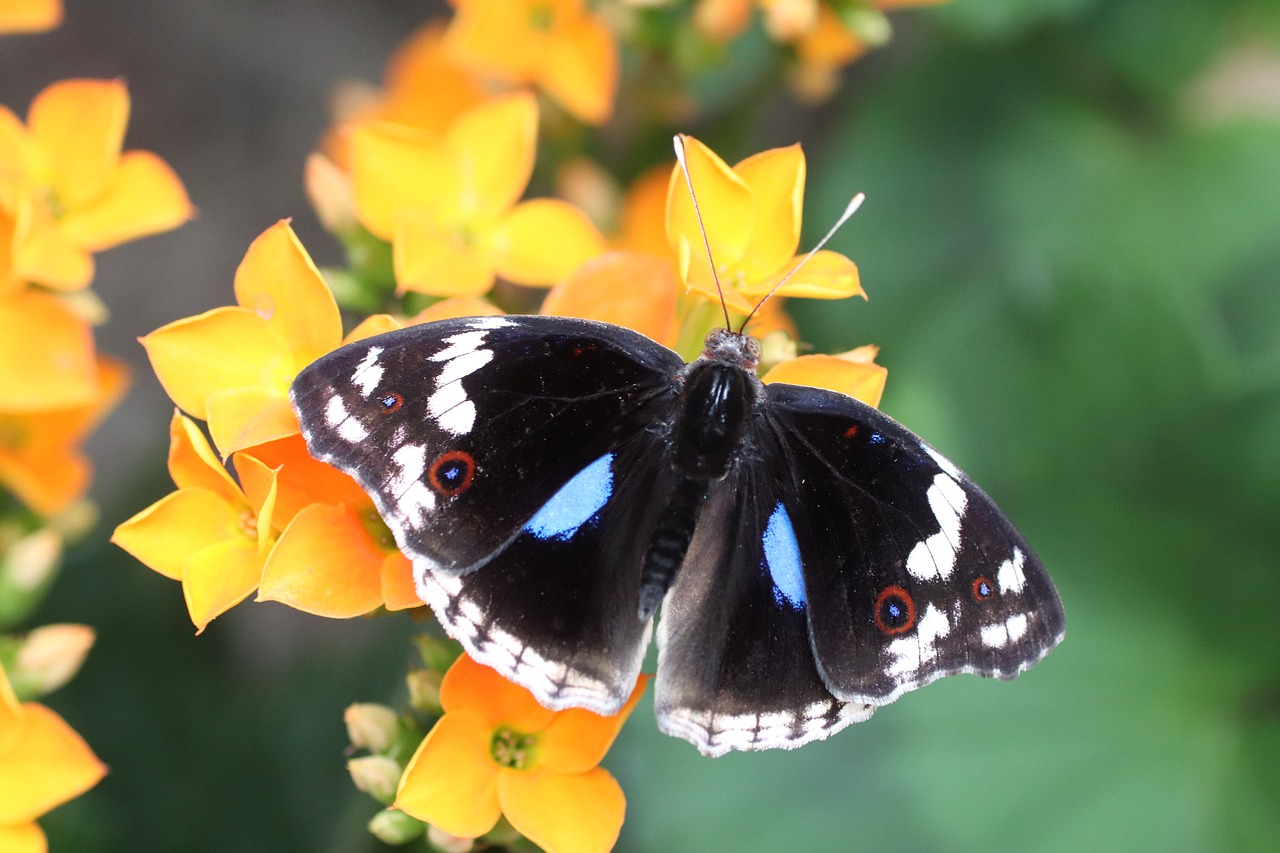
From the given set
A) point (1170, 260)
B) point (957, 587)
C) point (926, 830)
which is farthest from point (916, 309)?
point (957, 587)

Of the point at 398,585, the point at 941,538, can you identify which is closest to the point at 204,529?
the point at 398,585

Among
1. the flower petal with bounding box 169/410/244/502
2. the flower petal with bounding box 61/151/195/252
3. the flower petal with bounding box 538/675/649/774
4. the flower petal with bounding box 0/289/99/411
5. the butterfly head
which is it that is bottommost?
the flower petal with bounding box 538/675/649/774

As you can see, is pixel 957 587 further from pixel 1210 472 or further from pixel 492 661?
A: pixel 1210 472

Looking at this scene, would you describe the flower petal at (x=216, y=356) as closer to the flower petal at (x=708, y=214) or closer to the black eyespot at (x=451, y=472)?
the black eyespot at (x=451, y=472)

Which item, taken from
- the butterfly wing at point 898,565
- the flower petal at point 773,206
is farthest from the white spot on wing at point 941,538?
the flower petal at point 773,206

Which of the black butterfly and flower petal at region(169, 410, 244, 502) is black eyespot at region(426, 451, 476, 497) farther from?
flower petal at region(169, 410, 244, 502)

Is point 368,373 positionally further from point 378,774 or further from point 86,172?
point 86,172

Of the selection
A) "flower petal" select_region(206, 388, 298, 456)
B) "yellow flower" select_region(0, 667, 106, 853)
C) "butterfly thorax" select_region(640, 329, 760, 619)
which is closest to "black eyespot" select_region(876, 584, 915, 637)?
"butterfly thorax" select_region(640, 329, 760, 619)
